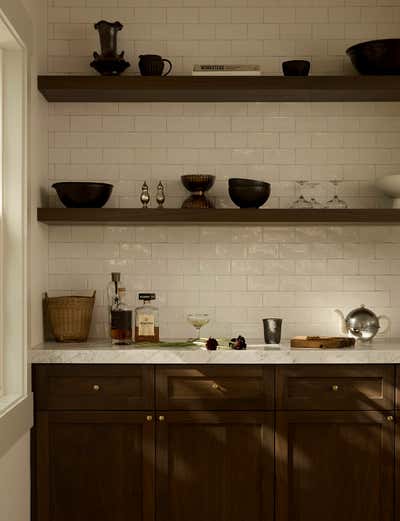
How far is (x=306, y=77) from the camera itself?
397 cm

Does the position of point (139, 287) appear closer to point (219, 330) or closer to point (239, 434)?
point (219, 330)

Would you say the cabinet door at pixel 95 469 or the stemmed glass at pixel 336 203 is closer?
the cabinet door at pixel 95 469

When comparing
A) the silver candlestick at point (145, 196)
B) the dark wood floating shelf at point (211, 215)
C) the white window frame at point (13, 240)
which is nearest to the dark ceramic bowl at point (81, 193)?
the dark wood floating shelf at point (211, 215)

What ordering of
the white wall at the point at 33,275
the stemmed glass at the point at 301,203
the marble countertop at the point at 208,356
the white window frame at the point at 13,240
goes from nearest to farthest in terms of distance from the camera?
1. the white wall at the point at 33,275
2. the white window frame at the point at 13,240
3. the marble countertop at the point at 208,356
4. the stemmed glass at the point at 301,203

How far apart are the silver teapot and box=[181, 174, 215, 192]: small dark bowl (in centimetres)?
111

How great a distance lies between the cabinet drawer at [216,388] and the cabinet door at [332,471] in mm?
169

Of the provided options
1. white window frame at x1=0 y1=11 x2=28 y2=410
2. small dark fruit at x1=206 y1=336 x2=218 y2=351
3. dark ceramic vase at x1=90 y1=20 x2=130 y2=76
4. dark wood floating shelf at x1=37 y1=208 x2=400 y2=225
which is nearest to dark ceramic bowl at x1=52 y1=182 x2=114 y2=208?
dark wood floating shelf at x1=37 y1=208 x2=400 y2=225

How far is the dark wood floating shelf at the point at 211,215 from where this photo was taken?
395 cm

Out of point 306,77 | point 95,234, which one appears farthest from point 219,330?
point 306,77

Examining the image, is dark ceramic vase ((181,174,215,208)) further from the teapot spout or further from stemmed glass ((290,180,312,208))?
the teapot spout

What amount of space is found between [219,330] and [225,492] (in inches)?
38.5

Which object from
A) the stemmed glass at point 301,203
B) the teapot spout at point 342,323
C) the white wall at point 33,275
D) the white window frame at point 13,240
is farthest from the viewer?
the teapot spout at point 342,323

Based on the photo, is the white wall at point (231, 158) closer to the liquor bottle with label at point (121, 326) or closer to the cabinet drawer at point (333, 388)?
the liquor bottle with label at point (121, 326)

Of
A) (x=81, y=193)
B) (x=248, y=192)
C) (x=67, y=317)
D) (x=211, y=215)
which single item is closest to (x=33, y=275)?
(x=67, y=317)
